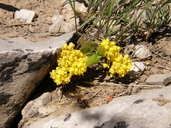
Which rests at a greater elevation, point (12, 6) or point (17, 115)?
point (12, 6)

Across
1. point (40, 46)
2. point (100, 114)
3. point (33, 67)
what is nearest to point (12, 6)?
point (40, 46)

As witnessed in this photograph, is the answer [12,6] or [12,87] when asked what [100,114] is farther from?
[12,6]

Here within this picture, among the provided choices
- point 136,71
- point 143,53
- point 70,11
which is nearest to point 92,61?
point 136,71

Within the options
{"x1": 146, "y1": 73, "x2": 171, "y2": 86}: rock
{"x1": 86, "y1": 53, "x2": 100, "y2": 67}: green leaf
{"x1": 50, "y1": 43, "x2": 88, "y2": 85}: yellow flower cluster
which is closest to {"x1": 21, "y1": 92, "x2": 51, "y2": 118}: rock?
{"x1": 50, "y1": 43, "x2": 88, "y2": 85}: yellow flower cluster

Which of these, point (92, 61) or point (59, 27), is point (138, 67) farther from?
point (59, 27)

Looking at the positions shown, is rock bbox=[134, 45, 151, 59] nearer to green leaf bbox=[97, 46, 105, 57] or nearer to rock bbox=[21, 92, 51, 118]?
green leaf bbox=[97, 46, 105, 57]

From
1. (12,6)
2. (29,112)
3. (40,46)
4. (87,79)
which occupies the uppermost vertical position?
(12,6)

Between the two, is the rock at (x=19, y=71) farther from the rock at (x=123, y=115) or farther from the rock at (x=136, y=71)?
the rock at (x=136, y=71)
